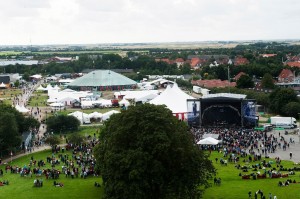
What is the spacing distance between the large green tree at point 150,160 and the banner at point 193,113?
2620 cm

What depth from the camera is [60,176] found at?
3192cm

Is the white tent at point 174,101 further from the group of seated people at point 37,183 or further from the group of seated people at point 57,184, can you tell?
the group of seated people at point 37,183

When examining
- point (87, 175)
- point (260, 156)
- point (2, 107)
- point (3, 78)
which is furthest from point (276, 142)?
point (3, 78)

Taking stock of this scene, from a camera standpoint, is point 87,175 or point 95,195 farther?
point 87,175

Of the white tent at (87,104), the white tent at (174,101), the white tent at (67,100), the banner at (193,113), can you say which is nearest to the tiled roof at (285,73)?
the white tent at (174,101)

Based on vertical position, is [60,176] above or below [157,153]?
below

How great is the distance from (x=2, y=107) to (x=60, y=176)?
58.7ft

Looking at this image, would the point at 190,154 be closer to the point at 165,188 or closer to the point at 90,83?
the point at 165,188

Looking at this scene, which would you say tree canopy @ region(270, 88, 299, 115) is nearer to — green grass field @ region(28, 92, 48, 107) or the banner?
the banner

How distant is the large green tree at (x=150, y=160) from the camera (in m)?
22.8

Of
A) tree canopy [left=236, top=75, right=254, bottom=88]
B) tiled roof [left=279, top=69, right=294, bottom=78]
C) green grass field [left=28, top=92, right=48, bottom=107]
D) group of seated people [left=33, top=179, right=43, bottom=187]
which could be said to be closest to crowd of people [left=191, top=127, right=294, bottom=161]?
group of seated people [left=33, top=179, right=43, bottom=187]

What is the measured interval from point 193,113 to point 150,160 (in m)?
28.8

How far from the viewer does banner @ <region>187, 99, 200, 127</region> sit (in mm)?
51312

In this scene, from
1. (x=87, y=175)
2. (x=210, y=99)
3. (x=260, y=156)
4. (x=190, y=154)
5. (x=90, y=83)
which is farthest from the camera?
(x=90, y=83)
